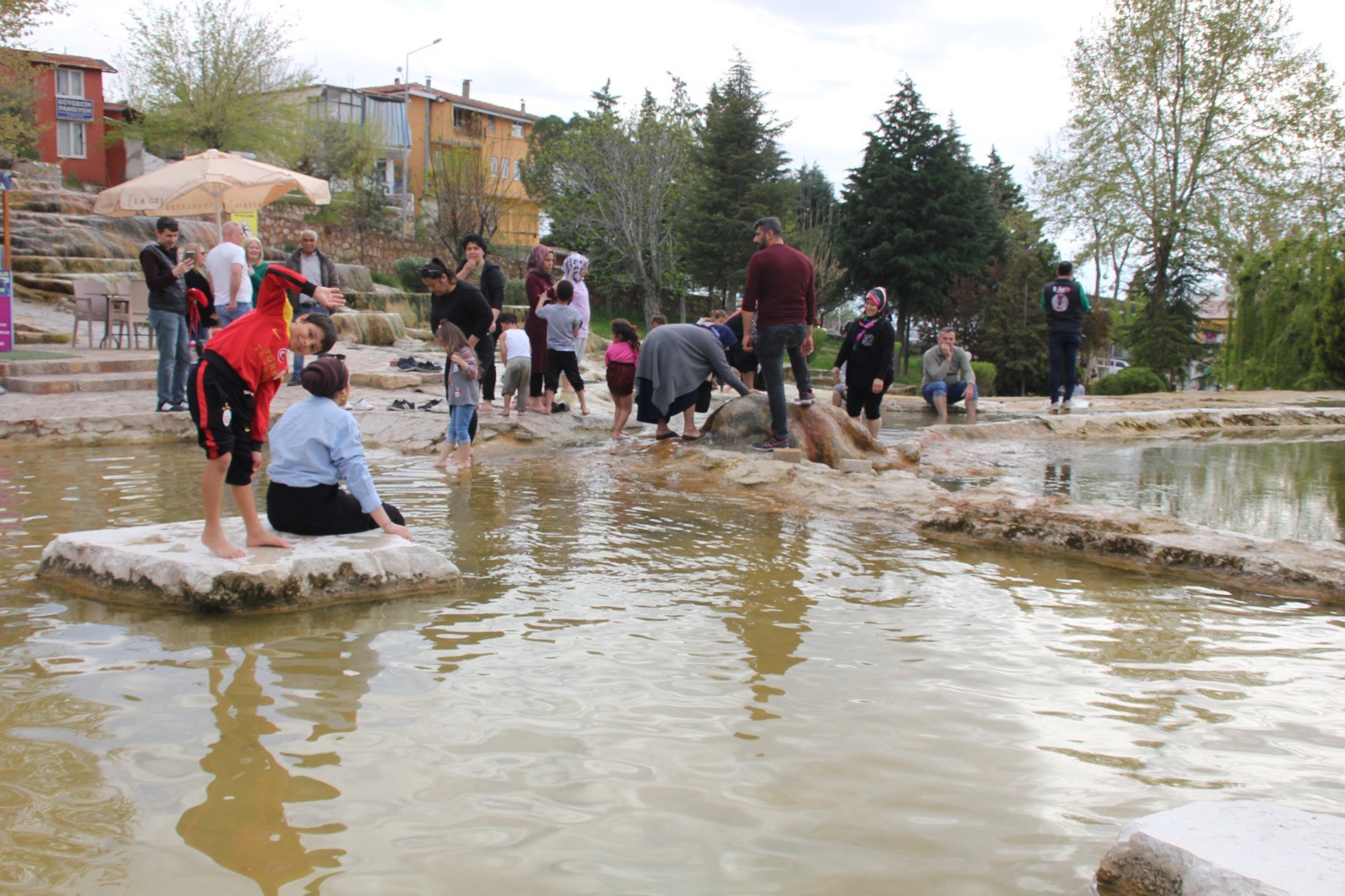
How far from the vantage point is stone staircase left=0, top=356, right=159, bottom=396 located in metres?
11.7

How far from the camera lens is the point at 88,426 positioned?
9.30 meters

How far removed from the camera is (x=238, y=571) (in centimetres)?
422

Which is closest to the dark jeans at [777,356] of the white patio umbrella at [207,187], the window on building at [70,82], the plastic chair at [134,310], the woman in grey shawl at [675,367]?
the woman in grey shawl at [675,367]

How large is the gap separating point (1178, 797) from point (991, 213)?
44227 mm

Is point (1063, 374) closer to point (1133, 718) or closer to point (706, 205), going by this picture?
point (1133, 718)

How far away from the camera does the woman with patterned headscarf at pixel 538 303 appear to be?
10.8 meters

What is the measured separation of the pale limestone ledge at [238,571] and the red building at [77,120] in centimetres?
3946

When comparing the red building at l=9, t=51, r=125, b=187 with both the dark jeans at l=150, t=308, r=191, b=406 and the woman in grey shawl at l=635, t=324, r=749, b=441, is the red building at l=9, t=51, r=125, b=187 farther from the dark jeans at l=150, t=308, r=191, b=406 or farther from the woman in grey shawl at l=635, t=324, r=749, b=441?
Result: the woman in grey shawl at l=635, t=324, r=749, b=441

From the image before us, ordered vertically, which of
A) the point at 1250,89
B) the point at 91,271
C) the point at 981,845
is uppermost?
the point at 1250,89

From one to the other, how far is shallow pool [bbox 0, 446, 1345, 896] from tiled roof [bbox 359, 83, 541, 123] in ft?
194

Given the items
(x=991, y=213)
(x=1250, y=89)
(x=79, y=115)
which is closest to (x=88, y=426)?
(x=1250, y=89)

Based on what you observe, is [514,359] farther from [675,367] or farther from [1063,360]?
[1063,360]

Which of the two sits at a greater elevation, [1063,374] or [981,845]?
[1063,374]

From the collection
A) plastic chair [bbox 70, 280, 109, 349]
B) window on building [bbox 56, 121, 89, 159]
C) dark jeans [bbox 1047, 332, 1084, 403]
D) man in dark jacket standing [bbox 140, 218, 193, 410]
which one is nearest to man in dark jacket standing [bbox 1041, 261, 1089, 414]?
dark jeans [bbox 1047, 332, 1084, 403]
